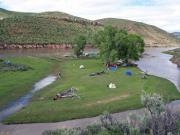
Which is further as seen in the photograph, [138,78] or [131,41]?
[131,41]

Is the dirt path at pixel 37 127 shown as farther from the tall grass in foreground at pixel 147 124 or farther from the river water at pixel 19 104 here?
the tall grass in foreground at pixel 147 124

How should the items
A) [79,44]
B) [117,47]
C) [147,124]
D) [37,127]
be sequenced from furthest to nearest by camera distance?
[79,44] → [117,47] → [37,127] → [147,124]

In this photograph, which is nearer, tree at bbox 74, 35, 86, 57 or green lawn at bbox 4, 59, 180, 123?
green lawn at bbox 4, 59, 180, 123

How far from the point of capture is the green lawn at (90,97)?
5159cm

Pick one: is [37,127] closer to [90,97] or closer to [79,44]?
[90,97]

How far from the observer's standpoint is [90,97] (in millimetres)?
61375

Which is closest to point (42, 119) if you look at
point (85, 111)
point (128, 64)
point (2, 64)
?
point (85, 111)

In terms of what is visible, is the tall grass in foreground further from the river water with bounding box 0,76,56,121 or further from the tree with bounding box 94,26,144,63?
the tree with bounding box 94,26,144,63

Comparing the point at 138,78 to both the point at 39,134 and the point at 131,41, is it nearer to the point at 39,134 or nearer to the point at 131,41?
the point at 131,41

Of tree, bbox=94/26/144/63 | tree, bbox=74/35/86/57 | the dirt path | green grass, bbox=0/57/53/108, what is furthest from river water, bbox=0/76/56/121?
tree, bbox=74/35/86/57

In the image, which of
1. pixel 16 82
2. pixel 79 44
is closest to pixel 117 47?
pixel 79 44

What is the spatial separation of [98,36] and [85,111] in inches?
2827

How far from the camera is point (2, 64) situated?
102438 mm

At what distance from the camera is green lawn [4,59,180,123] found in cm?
5159
